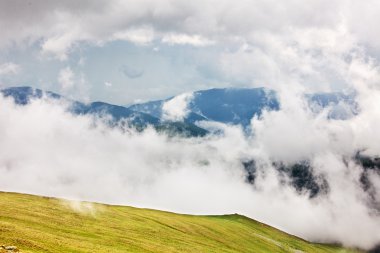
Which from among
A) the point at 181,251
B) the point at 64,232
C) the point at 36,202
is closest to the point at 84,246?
the point at 64,232

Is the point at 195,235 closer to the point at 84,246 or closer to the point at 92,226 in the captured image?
the point at 92,226

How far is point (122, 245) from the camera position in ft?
348

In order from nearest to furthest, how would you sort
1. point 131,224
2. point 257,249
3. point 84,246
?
point 84,246 → point 131,224 → point 257,249

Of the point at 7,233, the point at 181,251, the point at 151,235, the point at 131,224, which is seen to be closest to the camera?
the point at 7,233

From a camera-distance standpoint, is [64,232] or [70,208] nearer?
[64,232]

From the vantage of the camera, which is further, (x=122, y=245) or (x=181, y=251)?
(x=181, y=251)

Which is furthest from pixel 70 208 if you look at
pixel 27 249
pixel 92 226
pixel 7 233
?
pixel 27 249

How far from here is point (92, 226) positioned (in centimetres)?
12938

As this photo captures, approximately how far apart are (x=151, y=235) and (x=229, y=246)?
45600 millimetres

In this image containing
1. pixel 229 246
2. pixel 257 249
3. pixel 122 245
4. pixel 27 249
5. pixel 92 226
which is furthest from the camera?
pixel 257 249

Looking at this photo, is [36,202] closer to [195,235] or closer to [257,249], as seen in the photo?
[195,235]

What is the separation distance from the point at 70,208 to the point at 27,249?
3502 inches

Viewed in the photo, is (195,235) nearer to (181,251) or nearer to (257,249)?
(257,249)

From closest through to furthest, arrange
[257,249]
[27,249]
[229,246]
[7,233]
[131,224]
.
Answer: [27,249] → [7,233] → [131,224] → [229,246] → [257,249]
